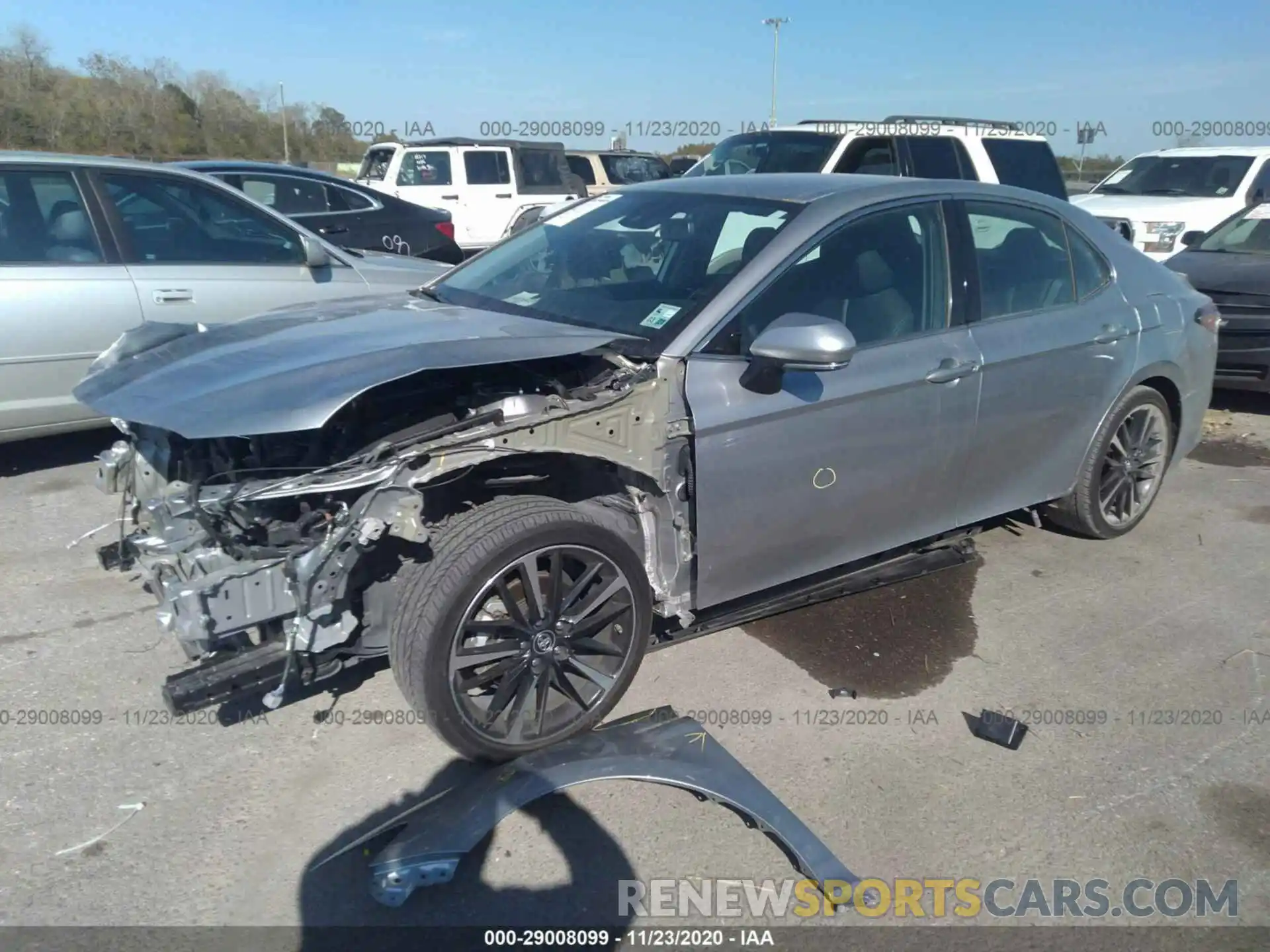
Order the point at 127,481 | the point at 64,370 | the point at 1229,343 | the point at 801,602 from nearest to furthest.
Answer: the point at 127,481 → the point at 801,602 → the point at 64,370 → the point at 1229,343

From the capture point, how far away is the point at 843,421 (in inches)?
136

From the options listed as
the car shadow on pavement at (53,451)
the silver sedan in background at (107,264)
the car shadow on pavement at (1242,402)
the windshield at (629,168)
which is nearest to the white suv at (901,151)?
the car shadow on pavement at (1242,402)

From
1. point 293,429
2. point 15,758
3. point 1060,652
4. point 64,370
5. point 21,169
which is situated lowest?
point 1060,652

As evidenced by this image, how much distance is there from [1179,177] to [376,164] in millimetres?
12172

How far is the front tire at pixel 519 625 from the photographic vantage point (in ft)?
9.20

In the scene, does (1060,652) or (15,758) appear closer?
(15,758)

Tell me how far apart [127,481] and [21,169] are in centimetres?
294

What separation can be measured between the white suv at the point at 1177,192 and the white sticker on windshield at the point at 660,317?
8974mm

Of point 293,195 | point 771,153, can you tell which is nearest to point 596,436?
point 771,153

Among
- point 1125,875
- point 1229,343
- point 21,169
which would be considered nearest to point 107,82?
point 21,169

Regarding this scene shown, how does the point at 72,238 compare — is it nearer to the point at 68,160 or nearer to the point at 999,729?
the point at 68,160

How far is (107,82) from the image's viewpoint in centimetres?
3228

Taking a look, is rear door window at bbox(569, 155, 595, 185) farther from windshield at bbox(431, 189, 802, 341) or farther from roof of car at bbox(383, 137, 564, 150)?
windshield at bbox(431, 189, 802, 341)

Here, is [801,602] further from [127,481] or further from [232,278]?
[232,278]
